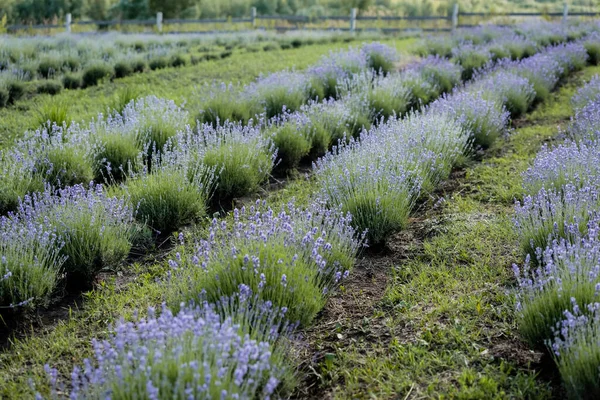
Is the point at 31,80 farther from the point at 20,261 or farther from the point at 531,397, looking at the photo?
the point at 531,397

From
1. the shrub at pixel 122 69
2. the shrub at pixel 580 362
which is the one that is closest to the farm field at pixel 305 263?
the shrub at pixel 580 362

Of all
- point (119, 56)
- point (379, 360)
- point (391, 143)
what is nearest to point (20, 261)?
point (379, 360)

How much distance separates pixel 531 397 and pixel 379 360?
800 millimetres

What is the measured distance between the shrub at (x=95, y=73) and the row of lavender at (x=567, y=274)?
8.66 meters

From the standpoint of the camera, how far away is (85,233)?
13.4ft

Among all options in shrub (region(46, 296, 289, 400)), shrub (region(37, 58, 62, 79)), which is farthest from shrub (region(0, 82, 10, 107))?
shrub (region(46, 296, 289, 400))

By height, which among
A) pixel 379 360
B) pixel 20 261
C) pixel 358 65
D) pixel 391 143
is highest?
pixel 358 65

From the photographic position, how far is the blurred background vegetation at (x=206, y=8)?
104 feet

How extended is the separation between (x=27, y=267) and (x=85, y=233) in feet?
1.70

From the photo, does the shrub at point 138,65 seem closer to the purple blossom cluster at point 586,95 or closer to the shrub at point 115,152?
the shrub at point 115,152

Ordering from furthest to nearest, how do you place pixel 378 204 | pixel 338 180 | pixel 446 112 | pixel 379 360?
pixel 446 112
pixel 338 180
pixel 378 204
pixel 379 360

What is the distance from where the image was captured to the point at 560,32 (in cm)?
1586

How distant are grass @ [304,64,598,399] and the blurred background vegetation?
1093 inches

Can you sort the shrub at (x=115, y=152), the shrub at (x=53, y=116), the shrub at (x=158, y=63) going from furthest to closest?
1. the shrub at (x=158, y=63)
2. the shrub at (x=53, y=116)
3. the shrub at (x=115, y=152)
